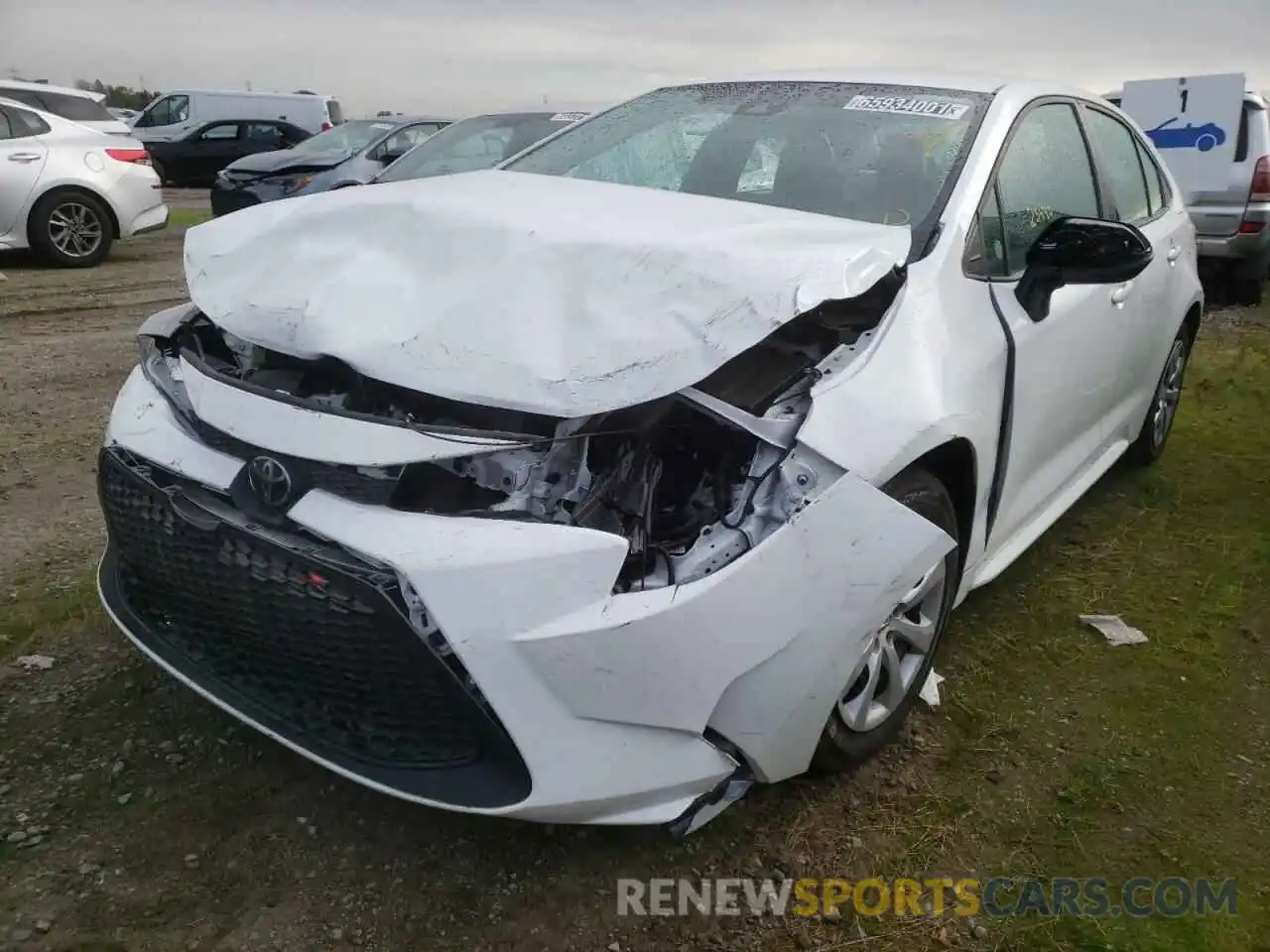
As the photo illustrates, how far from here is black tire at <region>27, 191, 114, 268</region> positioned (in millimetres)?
8688

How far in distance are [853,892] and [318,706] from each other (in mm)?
1159

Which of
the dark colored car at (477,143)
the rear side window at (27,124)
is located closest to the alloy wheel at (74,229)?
the rear side window at (27,124)

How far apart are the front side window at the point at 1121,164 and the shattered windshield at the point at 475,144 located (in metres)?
3.95

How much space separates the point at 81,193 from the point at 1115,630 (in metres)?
8.82

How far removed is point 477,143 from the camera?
731cm

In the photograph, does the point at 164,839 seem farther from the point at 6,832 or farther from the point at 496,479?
the point at 496,479

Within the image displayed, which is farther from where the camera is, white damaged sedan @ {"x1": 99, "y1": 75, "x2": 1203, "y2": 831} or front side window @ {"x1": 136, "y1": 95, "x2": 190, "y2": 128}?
front side window @ {"x1": 136, "y1": 95, "x2": 190, "y2": 128}

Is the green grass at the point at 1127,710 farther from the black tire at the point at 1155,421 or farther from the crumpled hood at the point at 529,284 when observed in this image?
the crumpled hood at the point at 529,284

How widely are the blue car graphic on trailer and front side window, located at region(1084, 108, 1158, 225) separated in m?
5.49

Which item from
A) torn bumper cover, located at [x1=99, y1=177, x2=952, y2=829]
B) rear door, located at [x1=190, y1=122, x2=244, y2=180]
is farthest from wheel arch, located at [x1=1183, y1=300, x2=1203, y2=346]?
rear door, located at [x1=190, y1=122, x2=244, y2=180]

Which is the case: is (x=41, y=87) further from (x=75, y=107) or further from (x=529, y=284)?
(x=529, y=284)

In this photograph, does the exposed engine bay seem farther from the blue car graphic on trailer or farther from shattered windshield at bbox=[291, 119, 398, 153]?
shattered windshield at bbox=[291, 119, 398, 153]

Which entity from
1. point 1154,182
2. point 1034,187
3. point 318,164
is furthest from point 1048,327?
point 318,164

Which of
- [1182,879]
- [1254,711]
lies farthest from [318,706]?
[1254,711]
